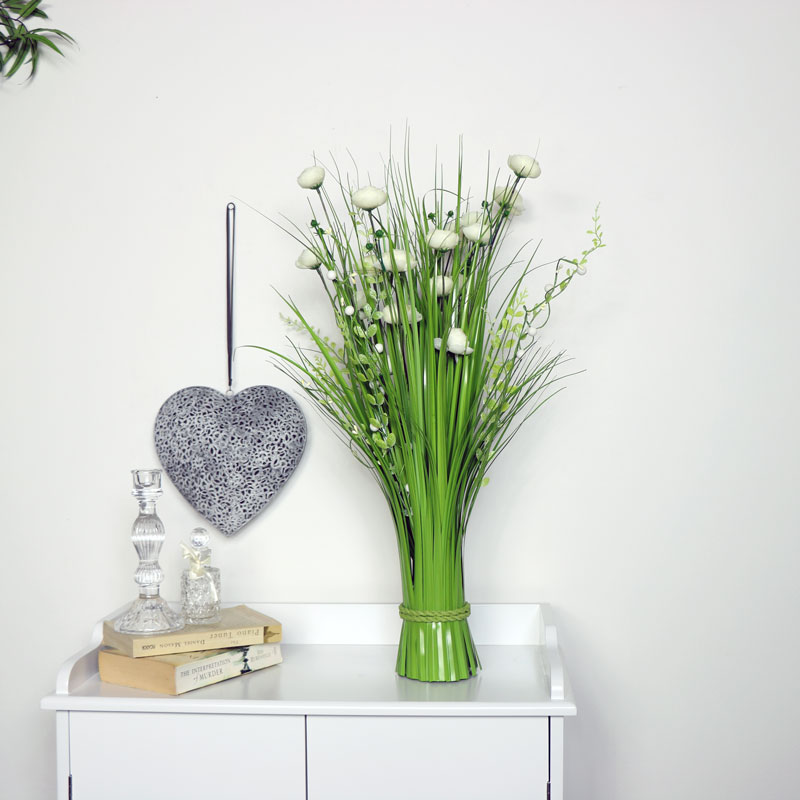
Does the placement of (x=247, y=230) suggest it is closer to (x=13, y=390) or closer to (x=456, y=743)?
(x=13, y=390)

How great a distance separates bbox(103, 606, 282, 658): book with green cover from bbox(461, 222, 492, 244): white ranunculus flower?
0.69 metres

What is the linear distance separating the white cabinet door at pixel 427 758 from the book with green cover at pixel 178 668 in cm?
18

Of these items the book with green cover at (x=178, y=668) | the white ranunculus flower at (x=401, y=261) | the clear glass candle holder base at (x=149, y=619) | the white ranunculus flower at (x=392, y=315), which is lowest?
the book with green cover at (x=178, y=668)

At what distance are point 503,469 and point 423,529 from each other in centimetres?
30

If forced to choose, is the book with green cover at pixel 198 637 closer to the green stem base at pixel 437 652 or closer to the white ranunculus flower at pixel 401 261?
the green stem base at pixel 437 652

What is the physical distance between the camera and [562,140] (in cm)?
157

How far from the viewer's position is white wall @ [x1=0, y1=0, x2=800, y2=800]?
1.54 metres

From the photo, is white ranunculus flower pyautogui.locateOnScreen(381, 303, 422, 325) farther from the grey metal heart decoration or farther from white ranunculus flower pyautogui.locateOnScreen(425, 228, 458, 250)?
the grey metal heart decoration

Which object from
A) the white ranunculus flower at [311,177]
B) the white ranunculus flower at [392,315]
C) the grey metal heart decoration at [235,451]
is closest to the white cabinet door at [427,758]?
the grey metal heart decoration at [235,451]

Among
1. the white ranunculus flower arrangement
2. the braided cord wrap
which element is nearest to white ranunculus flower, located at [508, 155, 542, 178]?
the white ranunculus flower arrangement

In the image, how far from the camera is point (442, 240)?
128 centimetres

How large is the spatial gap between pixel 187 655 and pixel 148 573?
0.48 ft

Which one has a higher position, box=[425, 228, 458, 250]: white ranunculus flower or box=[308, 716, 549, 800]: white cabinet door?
box=[425, 228, 458, 250]: white ranunculus flower

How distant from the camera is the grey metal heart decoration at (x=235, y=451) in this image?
1559mm
